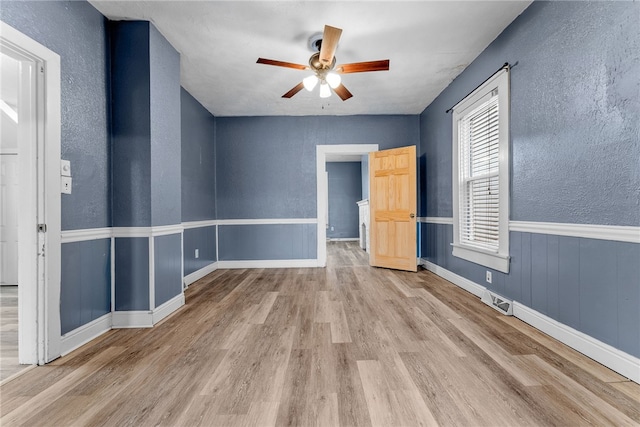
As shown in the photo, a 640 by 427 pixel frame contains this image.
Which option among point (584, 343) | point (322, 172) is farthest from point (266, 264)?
point (584, 343)

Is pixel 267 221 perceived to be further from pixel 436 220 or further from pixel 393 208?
pixel 436 220

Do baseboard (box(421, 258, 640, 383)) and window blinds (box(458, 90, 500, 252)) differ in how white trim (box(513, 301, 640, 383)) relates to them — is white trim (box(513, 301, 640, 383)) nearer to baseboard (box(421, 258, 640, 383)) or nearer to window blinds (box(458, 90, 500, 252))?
baseboard (box(421, 258, 640, 383))

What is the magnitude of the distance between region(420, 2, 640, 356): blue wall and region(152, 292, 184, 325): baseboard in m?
3.09

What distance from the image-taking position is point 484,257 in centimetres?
296

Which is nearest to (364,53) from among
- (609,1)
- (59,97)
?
(609,1)

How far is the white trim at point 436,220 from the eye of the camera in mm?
3889

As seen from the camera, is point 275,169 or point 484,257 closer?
point 484,257

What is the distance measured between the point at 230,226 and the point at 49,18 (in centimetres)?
338

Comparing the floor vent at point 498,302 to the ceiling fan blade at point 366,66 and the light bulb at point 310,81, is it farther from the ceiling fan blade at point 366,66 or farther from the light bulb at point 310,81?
the light bulb at point 310,81

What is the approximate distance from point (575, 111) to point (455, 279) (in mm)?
2280

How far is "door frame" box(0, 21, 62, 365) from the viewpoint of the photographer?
1.81m

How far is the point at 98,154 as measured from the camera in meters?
2.27

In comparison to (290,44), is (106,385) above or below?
below

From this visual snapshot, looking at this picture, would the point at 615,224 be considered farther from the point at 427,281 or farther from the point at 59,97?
the point at 59,97
